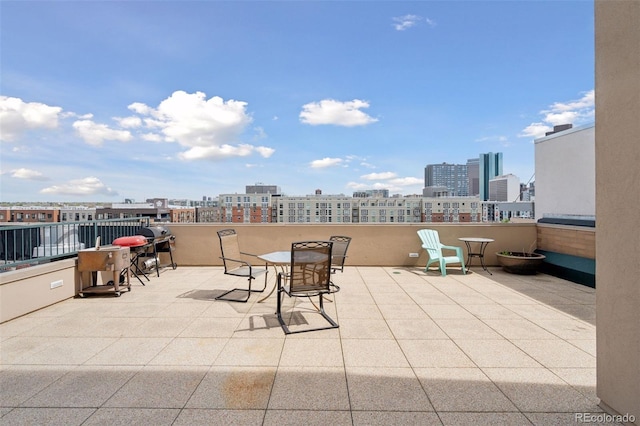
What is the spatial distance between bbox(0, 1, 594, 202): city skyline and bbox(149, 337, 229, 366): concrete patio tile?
4.40m

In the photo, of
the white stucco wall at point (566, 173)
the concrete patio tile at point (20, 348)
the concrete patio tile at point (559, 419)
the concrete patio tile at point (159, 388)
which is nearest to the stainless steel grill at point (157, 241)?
the concrete patio tile at point (20, 348)

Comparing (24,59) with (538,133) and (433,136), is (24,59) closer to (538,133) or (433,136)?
(538,133)

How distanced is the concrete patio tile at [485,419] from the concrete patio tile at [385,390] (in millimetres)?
129

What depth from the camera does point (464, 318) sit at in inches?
137

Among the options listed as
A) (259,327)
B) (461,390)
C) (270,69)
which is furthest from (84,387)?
(270,69)

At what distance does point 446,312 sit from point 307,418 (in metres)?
2.66

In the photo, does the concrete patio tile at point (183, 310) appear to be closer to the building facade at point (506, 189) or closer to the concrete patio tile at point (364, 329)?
the concrete patio tile at point (364, 329)

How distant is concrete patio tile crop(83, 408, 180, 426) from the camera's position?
1664 millimetres

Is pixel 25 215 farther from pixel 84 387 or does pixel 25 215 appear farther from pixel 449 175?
pixel 449 175

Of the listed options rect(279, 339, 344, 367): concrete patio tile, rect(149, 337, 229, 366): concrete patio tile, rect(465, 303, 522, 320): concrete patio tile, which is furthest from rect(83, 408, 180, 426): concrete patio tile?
rect(465, 303, 522, 320): concrete patio tile

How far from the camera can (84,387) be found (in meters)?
2.04

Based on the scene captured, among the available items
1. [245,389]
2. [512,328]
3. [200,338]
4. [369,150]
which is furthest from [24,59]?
[369,150]

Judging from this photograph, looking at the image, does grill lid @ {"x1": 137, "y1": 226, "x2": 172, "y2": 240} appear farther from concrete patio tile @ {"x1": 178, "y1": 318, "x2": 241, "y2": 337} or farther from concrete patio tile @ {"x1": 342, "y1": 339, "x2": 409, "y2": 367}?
concrete patio tile @ {"x1": 342, "y1": 339, "x2": 409, "y2": 367}

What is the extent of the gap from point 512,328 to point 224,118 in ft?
36.7
